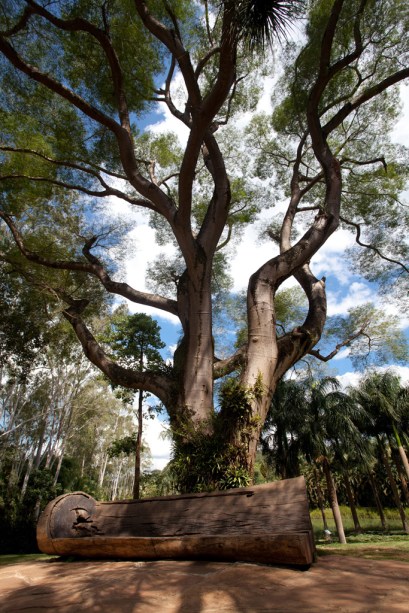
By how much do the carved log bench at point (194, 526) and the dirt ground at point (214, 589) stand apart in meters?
0.13

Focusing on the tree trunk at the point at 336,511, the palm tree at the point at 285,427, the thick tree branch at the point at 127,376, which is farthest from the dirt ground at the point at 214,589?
the tree trunk at the point at 336,511

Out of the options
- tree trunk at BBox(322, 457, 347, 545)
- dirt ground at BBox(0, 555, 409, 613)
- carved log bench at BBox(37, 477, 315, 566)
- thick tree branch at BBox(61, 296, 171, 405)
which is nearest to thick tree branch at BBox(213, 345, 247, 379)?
thick tree branch at BBox(61, 296, 171, 405)

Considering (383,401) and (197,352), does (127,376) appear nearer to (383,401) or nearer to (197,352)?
(197,352)

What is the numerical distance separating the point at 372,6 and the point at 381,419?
1730 cm

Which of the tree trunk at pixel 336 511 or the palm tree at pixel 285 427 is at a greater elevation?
the palm tree at pixel 285 427

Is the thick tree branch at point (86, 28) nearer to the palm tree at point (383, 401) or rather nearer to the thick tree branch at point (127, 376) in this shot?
the thick tree branch at point (127, 376)

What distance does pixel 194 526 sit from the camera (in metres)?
3.48

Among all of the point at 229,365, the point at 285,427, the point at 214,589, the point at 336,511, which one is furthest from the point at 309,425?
the point at 214,589

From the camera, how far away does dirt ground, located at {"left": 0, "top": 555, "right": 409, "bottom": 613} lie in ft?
5.88

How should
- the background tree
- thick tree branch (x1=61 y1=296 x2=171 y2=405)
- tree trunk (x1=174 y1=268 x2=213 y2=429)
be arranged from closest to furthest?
tree trunk (x1=174 y1=268 x2=213 y2=429), thick tree branch (x1=61 y1=296 x2=171 y2=405), the background tree

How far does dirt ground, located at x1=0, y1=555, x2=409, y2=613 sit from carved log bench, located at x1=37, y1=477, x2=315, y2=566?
127 millimetres

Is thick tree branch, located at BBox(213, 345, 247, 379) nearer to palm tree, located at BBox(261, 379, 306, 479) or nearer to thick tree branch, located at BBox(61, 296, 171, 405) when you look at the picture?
thick tree branch, located at BBox(61, 296, 171, 405)

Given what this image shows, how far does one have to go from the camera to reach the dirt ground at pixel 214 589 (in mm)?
1792

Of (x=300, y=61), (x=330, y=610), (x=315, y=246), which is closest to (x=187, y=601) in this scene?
(x=330, y=610)
